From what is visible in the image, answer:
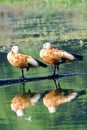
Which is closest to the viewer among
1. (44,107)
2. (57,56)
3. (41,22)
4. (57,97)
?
(44,107)

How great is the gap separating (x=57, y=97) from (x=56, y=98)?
10 cm

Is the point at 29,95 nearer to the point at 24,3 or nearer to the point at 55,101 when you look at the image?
the point at 55,101

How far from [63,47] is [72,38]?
271cm

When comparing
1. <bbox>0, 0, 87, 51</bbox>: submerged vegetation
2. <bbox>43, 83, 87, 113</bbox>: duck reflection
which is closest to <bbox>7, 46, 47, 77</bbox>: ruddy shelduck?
<bbox>43, 83, 87, 113</bbox>: duck reflection

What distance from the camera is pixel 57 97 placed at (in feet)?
39.9

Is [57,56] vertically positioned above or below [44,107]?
below

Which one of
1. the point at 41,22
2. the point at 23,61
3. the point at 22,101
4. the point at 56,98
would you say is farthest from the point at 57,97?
the point at 41,22

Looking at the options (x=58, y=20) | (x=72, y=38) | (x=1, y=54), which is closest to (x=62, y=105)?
(x=1, y=54)

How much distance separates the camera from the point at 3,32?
27734 mm

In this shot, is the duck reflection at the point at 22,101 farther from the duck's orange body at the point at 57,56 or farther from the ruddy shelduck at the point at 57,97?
the duck's orange body at the point at 57,56

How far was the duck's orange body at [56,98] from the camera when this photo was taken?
37.4ft

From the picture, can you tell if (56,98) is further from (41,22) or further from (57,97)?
(41,22)

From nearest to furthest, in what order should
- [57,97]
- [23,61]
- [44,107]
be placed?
1. [44,107]
2. [57,97]
3. [23,61]

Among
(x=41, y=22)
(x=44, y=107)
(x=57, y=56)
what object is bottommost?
(x=41, y=22)
